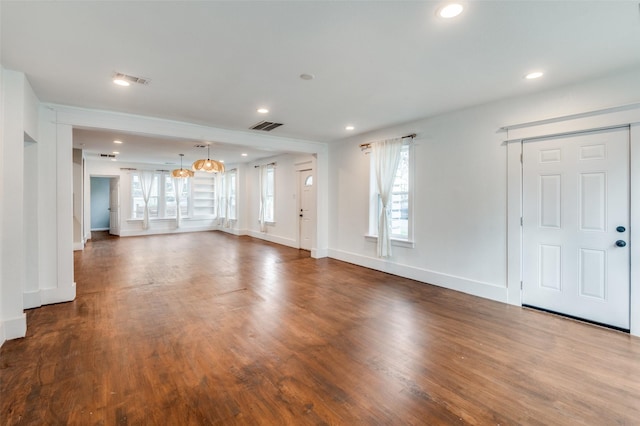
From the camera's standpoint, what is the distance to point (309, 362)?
7.76 ft

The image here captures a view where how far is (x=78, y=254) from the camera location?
22.5 feet

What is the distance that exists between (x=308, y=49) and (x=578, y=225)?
348cm

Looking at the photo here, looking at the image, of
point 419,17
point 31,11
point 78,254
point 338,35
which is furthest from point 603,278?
point 78,254

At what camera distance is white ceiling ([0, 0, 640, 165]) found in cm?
197

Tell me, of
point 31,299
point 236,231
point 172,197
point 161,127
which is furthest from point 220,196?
point 31,299

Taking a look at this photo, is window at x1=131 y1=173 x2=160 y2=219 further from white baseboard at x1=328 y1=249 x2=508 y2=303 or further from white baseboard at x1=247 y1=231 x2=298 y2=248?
white baseboard at x1=328 y1=249 x2=508 y2=303

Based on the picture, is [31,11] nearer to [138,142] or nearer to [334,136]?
[334,136]

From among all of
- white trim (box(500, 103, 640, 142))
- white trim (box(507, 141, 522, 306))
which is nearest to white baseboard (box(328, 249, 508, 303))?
white trim (box(507, 141, 522, 306))

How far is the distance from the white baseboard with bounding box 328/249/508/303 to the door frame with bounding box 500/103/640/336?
7.0 inches

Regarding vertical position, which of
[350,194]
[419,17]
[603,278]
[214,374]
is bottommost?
[214,374]

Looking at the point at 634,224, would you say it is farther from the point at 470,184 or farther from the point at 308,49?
the point at 308,49

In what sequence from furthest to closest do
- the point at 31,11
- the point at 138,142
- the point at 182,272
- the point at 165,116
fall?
the point at 138,142
the point at 182,272
the point at 165,116
the point at 31,11

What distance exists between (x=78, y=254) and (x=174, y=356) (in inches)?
249

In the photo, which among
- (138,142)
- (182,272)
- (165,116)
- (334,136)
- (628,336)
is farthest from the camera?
(138,142)
